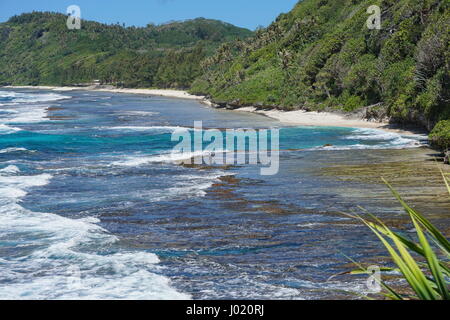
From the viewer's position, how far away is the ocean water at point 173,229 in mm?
11898

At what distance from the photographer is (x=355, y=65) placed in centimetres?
6384

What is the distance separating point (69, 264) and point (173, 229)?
4133 mm

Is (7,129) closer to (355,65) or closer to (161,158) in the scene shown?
(161,158)

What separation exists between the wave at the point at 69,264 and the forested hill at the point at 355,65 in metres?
28.5

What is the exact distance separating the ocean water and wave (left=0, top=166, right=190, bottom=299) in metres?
0.03

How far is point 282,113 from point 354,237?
55354 mm

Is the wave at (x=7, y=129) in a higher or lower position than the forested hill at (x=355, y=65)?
lower

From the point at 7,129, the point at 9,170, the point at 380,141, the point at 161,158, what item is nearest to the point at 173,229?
the point at 9,170

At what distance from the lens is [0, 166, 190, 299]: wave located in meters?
11.5

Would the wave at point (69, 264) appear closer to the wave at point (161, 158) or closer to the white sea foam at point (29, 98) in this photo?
the wave at point (161, 158)

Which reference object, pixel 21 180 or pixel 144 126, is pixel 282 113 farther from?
pixel 21 180

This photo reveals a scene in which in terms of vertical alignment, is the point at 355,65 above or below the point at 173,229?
above

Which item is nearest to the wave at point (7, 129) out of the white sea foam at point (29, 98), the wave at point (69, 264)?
the wave at point (69, 264)
